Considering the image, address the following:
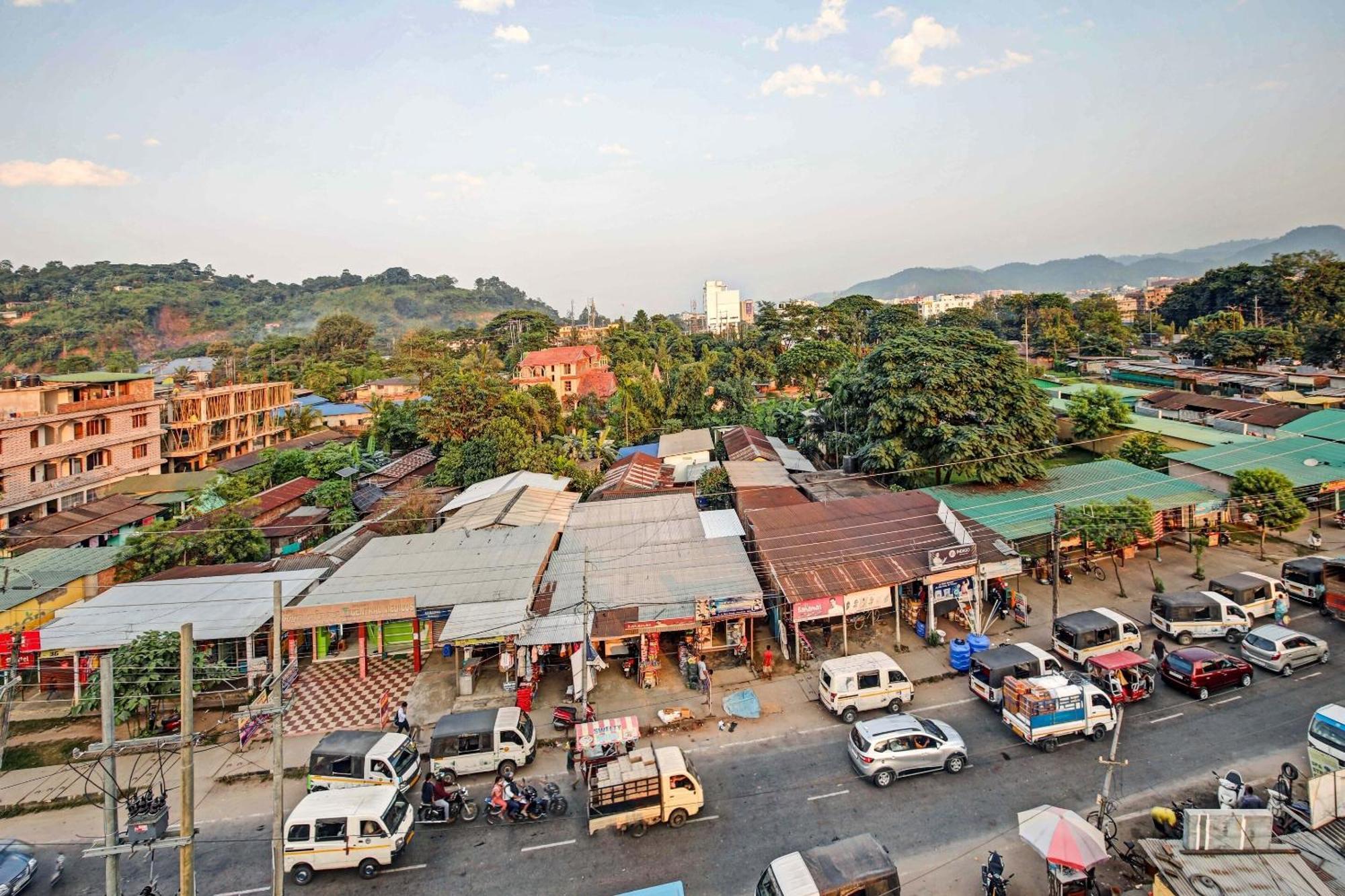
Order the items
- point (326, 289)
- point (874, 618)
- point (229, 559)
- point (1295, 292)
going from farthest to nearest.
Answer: point (326, 289) → point (1295, 292) → point (229, 559) → point (874, 618)

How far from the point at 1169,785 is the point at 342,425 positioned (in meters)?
54.5

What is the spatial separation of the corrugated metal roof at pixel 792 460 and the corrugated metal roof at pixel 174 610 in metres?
19.8

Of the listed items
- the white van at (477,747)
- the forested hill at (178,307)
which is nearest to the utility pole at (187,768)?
the white van at (477,747)

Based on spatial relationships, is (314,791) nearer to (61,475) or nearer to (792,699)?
(792,699)

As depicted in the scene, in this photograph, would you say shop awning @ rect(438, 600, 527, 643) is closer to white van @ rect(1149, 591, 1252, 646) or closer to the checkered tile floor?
the checkered tile floor

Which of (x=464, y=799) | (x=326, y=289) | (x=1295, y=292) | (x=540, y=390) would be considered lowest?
(x=464, y=799)

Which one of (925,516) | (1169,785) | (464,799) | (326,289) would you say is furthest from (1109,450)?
(326,289)

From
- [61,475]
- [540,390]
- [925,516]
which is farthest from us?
[540,390]

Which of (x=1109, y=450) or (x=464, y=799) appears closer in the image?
(x=464, y=799)

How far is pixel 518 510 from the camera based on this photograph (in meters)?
22.3

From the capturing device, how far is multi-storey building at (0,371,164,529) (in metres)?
27.2

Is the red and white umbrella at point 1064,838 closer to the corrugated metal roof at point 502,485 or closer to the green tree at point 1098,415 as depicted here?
the corrugated metal roof at point 502,485

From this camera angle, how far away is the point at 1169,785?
35.8ft

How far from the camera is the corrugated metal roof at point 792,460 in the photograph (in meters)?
29.9
